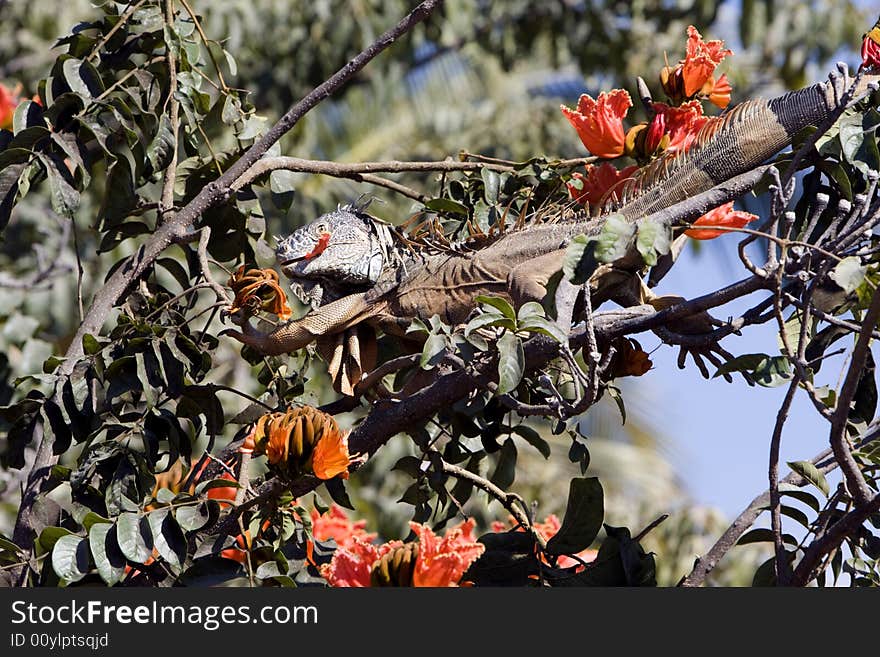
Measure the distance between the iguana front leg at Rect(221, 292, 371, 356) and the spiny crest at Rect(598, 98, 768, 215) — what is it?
68cm

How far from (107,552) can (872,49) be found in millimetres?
1903

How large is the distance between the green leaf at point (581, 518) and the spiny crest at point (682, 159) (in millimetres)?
661

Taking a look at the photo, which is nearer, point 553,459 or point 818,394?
point 818,394

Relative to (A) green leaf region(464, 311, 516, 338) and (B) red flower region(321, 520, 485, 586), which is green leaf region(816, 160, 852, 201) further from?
(B) red flower region(321, 520, 485, 586)

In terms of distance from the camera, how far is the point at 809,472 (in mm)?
2354

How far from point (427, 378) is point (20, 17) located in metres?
5.55

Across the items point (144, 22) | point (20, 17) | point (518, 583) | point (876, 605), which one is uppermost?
point (20, 17)

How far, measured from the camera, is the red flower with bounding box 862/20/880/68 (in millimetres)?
2442

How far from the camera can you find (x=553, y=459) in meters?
10.2

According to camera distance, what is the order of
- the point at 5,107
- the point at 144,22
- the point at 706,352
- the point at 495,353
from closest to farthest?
the point at 495,353
the point at 706,352
the point at 144,22
the point at 5,107

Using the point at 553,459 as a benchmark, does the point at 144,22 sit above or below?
below

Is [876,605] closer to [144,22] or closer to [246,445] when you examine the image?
[246,445]

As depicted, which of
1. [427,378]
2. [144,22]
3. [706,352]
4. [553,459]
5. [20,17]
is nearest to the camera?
[706,352]

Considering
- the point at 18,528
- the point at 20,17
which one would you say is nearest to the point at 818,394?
the point at 18,528
